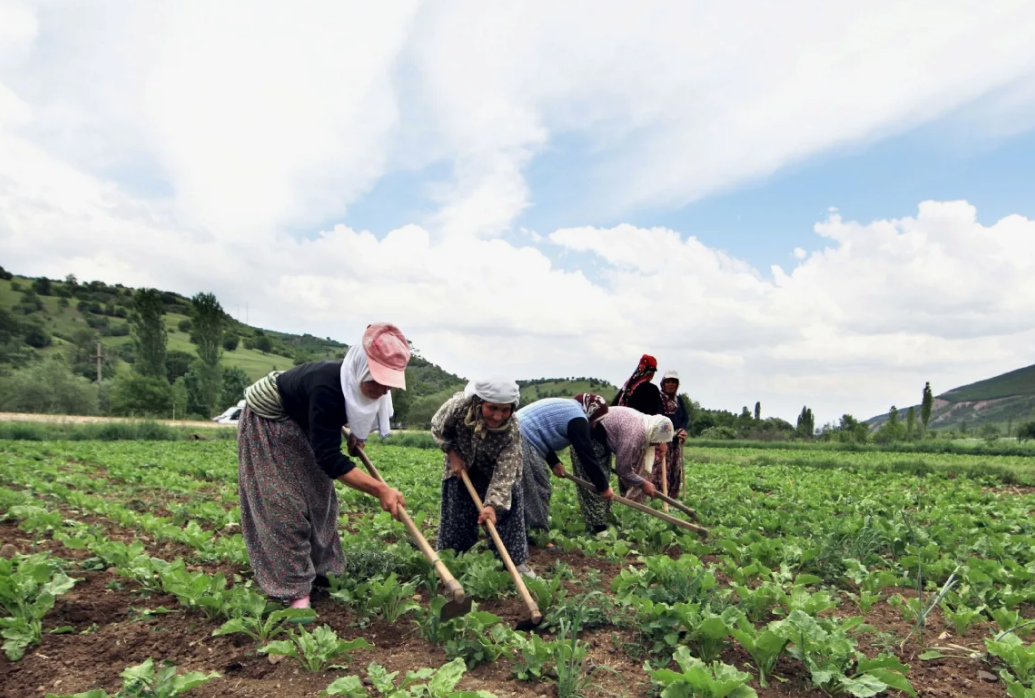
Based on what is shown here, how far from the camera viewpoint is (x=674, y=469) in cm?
764

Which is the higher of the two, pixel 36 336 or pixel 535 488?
pixel 36 336

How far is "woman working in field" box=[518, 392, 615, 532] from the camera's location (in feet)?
16.8

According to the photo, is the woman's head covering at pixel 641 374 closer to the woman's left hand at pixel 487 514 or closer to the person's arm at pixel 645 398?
the person's arm at pixel 645 398

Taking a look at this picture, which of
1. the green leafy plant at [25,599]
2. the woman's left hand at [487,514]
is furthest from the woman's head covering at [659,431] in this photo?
the green leafy plant at [25,599]

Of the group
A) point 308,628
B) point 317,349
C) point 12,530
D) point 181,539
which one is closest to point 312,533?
point 308,628

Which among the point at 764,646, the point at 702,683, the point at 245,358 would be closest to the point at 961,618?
the point at 764,646

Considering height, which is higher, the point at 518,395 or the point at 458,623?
the point at 518,395

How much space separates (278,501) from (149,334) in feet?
185

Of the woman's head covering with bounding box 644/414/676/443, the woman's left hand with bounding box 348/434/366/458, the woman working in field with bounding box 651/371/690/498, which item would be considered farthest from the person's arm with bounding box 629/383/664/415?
the woman's left hand with bounding box 348/434/366/458

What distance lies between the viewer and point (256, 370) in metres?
77.4

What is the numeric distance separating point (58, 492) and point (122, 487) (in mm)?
1486

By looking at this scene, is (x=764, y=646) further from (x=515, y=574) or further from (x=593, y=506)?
(x=593, y=506)

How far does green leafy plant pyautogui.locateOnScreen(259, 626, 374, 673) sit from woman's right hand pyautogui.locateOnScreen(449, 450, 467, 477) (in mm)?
1618

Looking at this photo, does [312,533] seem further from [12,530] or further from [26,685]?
[12,530]
